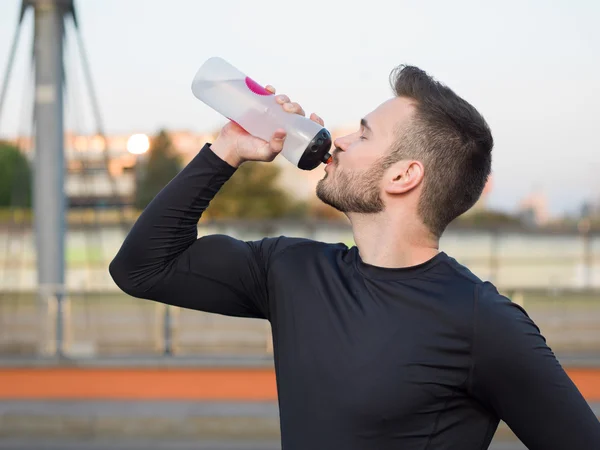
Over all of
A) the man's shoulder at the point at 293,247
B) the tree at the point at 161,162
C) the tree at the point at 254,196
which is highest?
the man's shoulder at the point at 293,247

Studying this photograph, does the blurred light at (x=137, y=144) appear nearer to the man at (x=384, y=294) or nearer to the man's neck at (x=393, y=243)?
the man at (x=384, y=294)

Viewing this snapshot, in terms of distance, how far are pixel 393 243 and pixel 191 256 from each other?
1.51 feet

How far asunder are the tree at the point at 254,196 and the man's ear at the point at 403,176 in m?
46.4

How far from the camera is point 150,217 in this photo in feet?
6.03

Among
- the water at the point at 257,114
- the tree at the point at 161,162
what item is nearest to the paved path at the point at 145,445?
the water at the point at 257,114

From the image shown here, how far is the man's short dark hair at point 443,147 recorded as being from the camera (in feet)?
5.78

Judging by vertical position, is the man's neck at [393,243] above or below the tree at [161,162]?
above

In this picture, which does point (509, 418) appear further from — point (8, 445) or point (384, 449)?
point (8, 445)

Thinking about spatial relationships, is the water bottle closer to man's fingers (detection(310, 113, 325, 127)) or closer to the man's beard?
man's fingers (detection(310, 113, 325, 127))

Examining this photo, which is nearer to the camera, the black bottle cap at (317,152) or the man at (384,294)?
the man at (384,294)

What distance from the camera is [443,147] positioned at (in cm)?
176

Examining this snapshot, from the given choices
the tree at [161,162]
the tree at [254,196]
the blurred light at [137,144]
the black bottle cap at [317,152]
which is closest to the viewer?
the black bottle cap at [317,152]

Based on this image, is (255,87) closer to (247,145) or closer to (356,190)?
(247,145)

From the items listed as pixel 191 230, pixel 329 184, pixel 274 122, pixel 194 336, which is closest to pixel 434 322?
pixel 329 184
